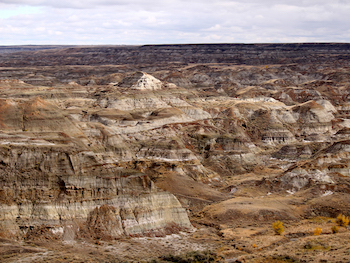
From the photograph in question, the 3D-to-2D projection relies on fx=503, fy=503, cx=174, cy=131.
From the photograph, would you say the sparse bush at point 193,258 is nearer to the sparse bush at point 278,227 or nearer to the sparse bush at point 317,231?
the sparse bush at point 278,227

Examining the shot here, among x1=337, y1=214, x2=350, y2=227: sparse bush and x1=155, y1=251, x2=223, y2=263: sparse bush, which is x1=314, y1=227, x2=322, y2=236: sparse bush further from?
x1=155, y1=251, x2=223, y2=263: sparse bush

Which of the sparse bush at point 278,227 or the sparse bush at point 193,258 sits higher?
the sparse bush at point 193,258

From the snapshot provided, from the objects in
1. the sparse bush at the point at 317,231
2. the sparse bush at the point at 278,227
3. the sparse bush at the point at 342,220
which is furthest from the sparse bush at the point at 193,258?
the sparse bush at the point at 342,220

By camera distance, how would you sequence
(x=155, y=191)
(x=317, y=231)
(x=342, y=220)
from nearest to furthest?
(x=155, y=191)
(x=317, y=231)
(x=342, y=220)

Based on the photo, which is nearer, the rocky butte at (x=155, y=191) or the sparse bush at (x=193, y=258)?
the sparse bush at (x=193, y=258)

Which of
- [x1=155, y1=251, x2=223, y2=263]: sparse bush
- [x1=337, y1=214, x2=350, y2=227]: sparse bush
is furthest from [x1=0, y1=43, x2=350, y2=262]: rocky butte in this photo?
[x1=337, y1=214, x2=350, y2=227]: sparse bush

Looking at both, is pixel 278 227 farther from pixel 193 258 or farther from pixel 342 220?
pixel 193 258

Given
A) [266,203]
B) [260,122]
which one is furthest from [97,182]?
[260,122]

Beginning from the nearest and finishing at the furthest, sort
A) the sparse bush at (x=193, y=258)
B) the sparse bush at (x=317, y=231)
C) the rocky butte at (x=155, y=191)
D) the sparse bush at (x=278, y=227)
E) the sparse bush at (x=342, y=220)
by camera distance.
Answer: the sparse bush at (x=193, y=258) → the rocky butte at (x=155, y=191) → the sparse bush at (x=317, y=231) → the sparse bush at (x=278, y=227) → the sparse bush at (x=342, y=220)

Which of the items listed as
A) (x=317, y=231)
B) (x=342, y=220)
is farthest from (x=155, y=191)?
(x=342, y=220)
